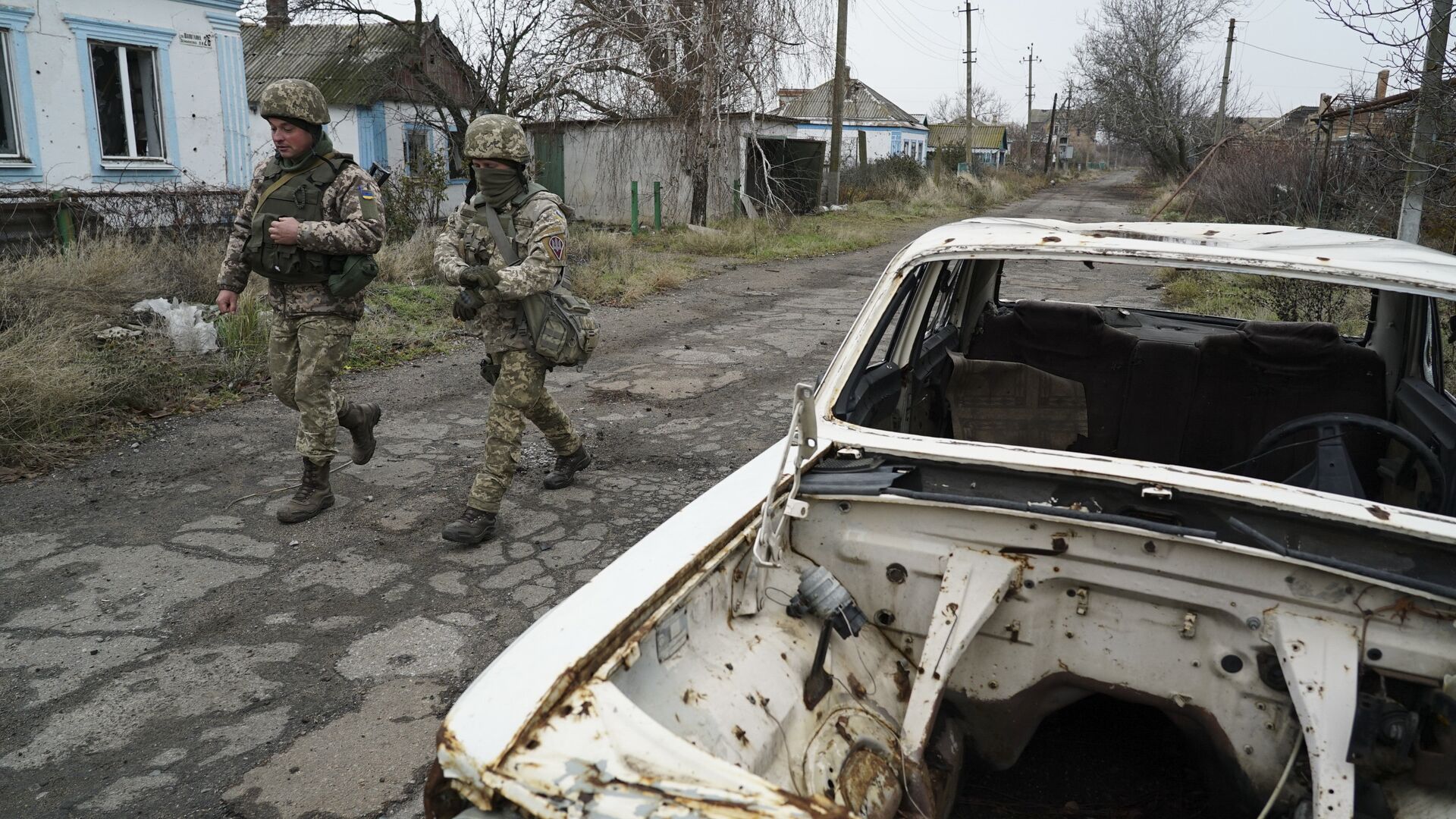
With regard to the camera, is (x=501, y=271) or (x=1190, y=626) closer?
(x=1190, y=626)

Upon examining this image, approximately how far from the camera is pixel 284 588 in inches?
148

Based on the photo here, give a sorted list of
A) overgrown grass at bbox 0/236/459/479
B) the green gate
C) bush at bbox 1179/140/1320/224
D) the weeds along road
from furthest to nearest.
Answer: the green gate → bush at bbox 1179/140/1320/224 → overgrown grass at bbox 0/236/459/479 → the weeds along road

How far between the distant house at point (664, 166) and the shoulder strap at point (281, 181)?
12.0 m

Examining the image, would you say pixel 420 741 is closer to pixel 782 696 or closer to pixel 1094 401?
pixel 782 696

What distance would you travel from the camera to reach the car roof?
2.45 metres

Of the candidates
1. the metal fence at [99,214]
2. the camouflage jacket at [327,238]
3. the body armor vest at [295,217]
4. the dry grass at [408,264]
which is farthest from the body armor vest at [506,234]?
the metal fence at [99,214]

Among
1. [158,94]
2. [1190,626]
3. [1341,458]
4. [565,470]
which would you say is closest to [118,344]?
[565,470]

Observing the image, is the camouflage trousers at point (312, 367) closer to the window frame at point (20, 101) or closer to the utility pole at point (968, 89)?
the window frame at point (20, 101)

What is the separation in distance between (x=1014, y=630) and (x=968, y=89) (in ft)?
157

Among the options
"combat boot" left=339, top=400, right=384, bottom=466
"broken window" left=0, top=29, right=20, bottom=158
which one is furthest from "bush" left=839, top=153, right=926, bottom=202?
"combat boot" left=339, top=400, right=384, bottom=466

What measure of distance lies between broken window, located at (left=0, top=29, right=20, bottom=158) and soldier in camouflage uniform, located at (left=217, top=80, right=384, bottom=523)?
873 centimetres

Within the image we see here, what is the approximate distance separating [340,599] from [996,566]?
2.46 meters

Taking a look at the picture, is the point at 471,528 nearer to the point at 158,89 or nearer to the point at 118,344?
the point at 118,344

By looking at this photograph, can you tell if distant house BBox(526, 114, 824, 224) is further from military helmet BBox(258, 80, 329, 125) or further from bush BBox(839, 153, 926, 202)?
military helmet BBox(258, 80, 329, 125)
